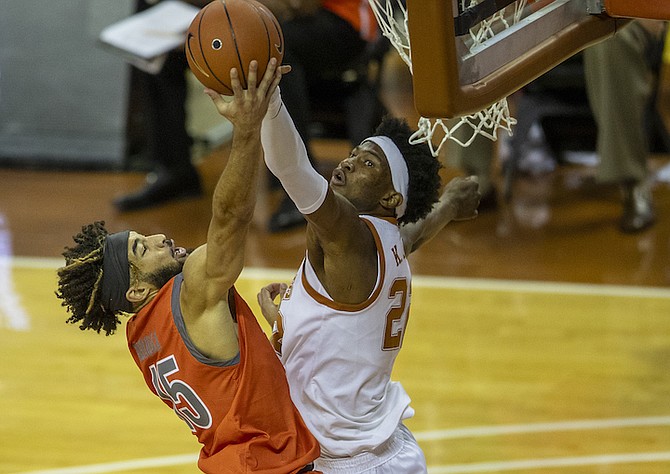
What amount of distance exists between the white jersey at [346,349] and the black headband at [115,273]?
0.42 meters

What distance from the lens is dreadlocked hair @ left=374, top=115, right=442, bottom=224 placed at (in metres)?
2.89

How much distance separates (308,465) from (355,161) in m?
0.76

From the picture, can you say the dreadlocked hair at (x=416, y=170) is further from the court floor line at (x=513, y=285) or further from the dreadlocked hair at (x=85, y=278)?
the court floor line at (x=513, y=285)

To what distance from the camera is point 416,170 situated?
2891 millimetres

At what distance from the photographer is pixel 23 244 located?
647 centimetres

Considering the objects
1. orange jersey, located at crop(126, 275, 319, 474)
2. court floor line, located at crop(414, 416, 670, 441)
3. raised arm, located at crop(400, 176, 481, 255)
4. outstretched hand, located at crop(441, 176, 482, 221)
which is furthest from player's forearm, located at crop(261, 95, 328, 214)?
court floor line, located at crop(414, 416, 670, 441)

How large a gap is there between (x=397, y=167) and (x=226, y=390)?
Result: 687 millimetres

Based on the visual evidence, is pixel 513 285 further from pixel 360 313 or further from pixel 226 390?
pixel 226 390

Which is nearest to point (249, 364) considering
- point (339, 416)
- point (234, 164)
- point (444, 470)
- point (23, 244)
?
point (339, 416)

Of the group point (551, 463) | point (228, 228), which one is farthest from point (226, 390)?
point (551, 463)

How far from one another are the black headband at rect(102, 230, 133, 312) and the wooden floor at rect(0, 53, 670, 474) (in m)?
1.60

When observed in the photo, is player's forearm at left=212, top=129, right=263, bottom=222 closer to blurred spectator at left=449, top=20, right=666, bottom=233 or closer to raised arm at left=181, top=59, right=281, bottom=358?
raised arm at left=181, top=59, right=281, bottom=358

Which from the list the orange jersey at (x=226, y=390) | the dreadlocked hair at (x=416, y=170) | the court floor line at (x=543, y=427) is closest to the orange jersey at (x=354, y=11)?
the court floor line at (x=543, y=427)

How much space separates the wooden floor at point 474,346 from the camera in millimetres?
4316
